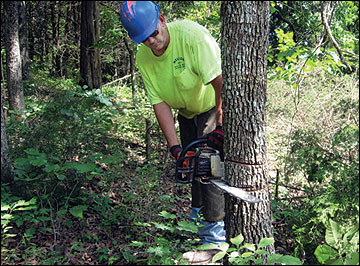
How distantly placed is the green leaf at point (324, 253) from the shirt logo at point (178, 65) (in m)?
1.79

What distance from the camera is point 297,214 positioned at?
327cm

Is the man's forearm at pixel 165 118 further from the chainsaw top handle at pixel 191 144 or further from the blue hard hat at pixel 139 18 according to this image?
the blue hard hat at pixel 139 18

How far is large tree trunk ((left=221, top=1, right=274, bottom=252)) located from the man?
1.16 feet

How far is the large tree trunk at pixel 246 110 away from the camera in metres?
2.22

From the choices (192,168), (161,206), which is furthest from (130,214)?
(192,168)

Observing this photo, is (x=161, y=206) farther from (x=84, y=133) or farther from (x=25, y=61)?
(x=25, y=61)

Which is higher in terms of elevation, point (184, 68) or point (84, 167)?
A: point (184, 68)

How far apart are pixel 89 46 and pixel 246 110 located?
22.9ft

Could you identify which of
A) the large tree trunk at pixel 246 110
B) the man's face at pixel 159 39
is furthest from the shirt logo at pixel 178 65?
the large tree trunk at pixel 246 110

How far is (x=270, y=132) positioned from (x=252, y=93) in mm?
4391

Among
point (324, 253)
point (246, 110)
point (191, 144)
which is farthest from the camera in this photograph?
point (191, 144)

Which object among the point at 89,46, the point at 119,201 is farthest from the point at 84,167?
the point at 89,46

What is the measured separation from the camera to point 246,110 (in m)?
2.29

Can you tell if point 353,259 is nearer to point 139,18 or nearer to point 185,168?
point 185,168
